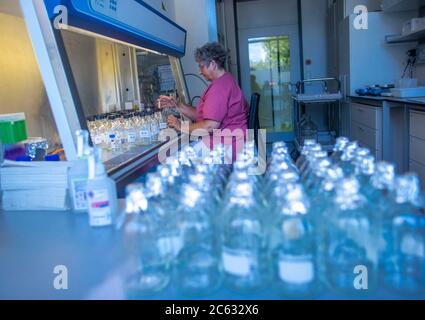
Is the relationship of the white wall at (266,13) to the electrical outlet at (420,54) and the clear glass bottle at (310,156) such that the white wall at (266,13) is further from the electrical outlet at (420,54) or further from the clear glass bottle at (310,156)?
the clear glass bottle at (310,156)

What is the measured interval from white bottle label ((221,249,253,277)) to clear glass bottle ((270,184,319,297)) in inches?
1.7

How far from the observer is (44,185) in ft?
3.56

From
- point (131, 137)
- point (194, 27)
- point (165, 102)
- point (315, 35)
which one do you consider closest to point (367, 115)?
point (194, 27)

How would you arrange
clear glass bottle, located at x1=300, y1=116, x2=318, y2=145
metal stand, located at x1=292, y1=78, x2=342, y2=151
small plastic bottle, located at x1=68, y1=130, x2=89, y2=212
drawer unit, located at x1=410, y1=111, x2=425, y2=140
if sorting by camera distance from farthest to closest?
clear glass bottle, located at x1=300, y1=116, x2=318, y2=145, metal stand, located at x1=292, y1=78, x2=342, y2=151, drawer unit, located at x1=410, y1=111, x2=425, y2=140, small plastic bottle, located at x1=68, y1=130, x2=89, y2=212

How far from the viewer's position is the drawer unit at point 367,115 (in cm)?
348

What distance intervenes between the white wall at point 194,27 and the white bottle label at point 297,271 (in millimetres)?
3367

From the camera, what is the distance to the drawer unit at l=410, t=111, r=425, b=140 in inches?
106

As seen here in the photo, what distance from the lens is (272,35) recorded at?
6.40 m

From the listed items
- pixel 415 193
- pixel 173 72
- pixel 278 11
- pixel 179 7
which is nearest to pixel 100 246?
pixel 415 193

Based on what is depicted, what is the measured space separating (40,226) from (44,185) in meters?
0.15

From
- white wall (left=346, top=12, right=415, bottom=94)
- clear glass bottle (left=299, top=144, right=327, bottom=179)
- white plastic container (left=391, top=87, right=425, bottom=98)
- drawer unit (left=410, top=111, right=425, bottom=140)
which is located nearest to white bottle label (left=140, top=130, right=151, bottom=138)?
clear glass bottle (left=299, top=144, right=327, bottom=179)

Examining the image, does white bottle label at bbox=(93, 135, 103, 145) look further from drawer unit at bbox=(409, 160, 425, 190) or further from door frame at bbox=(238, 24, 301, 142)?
door frame at bbox=(238, 24, 301, 142)

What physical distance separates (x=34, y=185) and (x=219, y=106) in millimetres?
1341

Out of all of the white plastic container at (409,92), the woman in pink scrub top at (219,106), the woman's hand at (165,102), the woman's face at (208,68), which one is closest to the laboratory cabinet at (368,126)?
the white plastic container at (409,92)
